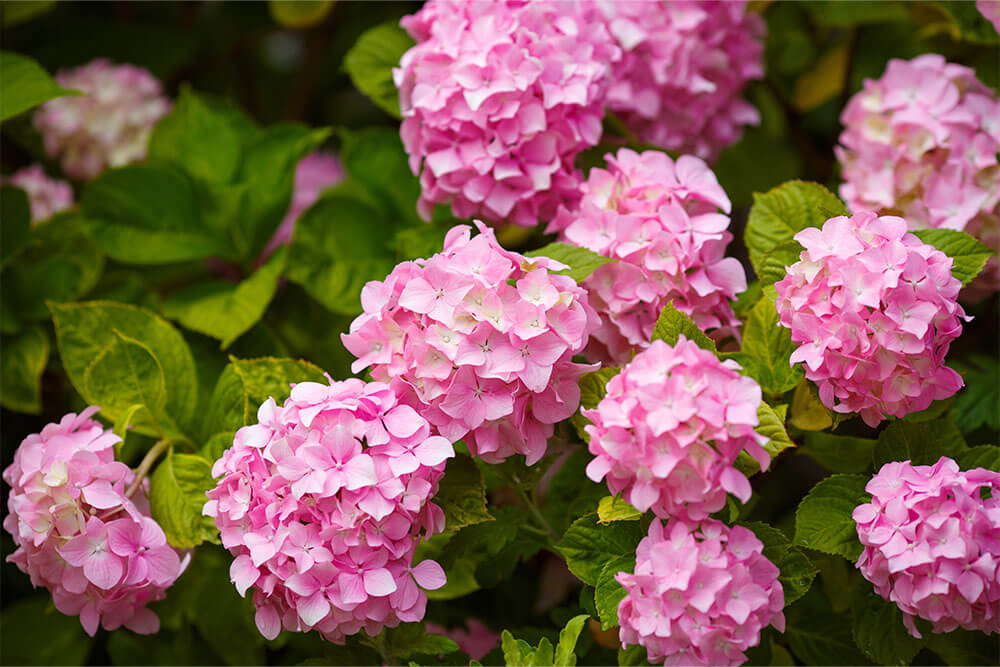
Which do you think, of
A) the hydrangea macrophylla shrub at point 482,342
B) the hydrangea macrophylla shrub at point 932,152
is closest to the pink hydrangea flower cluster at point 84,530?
the hydrangea macrophylla shrub at point 482,342

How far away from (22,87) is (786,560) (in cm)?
84

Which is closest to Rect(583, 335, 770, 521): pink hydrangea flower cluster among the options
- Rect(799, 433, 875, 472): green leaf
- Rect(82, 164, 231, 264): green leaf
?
Rect(799, 433, 875, 472): green leaf

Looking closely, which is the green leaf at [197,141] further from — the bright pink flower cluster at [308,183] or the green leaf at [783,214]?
the green leaf at [783,214]

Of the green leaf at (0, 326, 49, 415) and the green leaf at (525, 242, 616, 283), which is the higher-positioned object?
the green leaf at (525, 242, 616, 283)

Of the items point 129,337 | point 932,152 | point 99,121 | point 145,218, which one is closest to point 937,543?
point 932,152

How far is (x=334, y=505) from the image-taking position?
2.04ft

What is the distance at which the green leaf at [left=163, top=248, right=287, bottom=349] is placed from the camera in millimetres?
931

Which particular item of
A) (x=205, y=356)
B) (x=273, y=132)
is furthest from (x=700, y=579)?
(x=273, y=132)

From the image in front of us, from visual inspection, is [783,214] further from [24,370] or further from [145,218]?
[24,370]

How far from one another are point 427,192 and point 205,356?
0.98ft

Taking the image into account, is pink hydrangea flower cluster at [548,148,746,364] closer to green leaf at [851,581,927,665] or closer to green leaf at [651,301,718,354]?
green leaf at [651,301,718,354]

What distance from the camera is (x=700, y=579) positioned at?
0.59m

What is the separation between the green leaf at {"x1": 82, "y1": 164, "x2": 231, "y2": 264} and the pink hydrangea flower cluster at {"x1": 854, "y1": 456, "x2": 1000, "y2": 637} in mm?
732

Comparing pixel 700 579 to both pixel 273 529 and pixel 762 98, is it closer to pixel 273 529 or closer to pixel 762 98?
pixel 273 529
